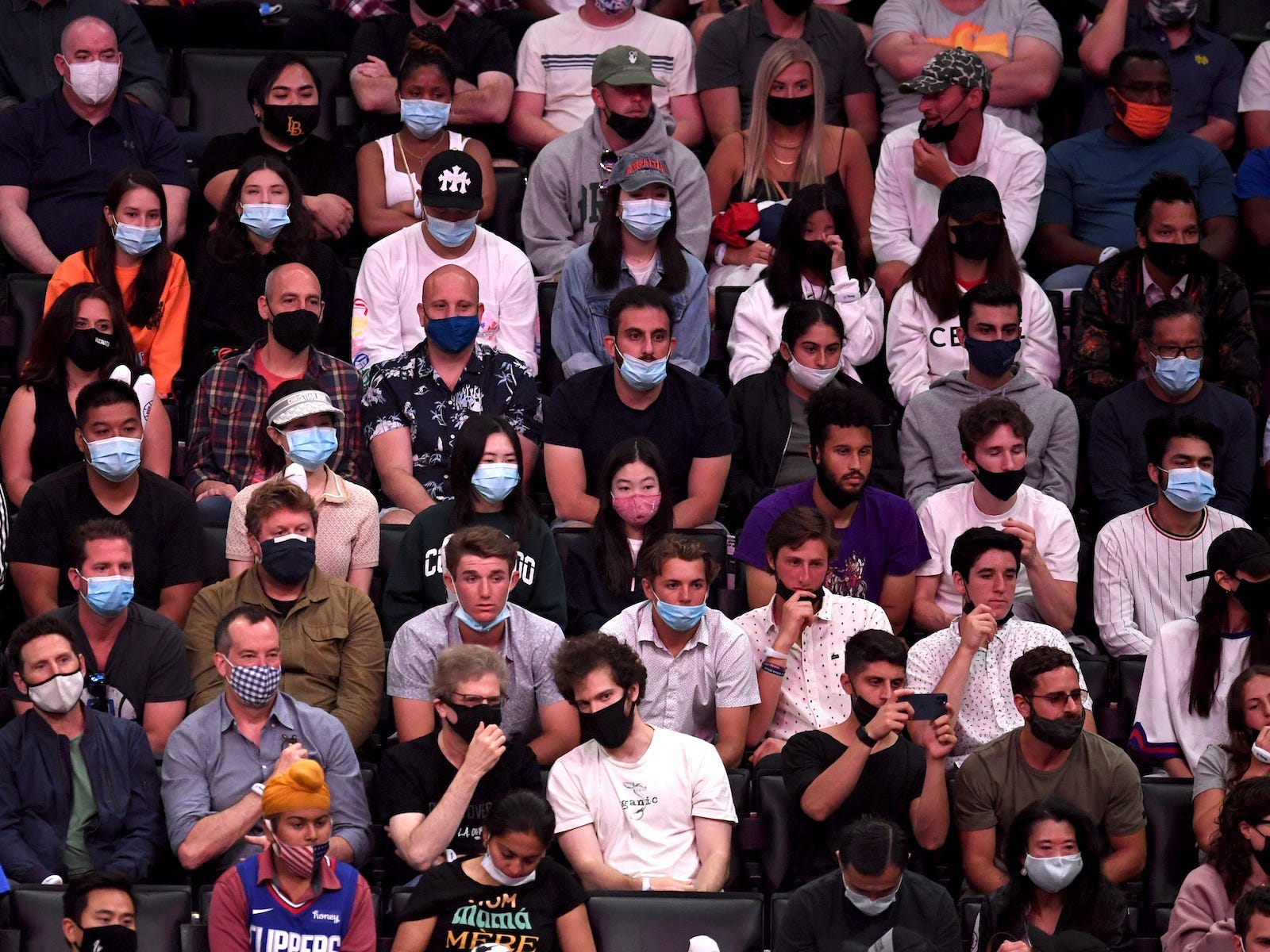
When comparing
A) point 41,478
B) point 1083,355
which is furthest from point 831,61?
point 41,478

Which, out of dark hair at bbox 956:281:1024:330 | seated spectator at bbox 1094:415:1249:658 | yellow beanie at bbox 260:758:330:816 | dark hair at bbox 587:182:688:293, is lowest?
seated spectator at bbox 1094:415:1249:658

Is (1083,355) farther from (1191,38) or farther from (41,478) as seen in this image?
(41,478)

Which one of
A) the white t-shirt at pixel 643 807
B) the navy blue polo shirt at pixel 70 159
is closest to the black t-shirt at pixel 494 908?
the white t-shirt at pixel 643 807

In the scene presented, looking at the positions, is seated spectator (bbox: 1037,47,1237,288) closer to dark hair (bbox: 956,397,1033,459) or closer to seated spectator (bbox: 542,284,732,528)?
dark hair (bbox: 956,397,1033,459)

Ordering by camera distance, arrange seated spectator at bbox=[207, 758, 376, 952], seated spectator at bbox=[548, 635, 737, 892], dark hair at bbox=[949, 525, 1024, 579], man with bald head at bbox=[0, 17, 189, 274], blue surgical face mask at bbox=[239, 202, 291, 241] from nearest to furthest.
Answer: seated spectator at bbox=[207, 758, 376, 952]
seated spectator at bbox=[548, 635, 737, 892]
dark hair at bbox=[949, 525, 1024, 579]
blue surgical face mask at bbox=[239, 202, 291, 241]
man with bald head at bbox=[0, 17, 189, 274]

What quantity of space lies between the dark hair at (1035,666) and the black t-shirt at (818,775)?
0.39m

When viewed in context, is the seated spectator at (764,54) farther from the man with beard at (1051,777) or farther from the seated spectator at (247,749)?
the seated spectator at (247,749)

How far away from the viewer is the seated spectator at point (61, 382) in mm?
6926

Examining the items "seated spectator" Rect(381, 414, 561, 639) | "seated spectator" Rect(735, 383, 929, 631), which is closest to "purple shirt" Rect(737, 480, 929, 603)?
"seated spectator" Rect(735, 383, 929, 631)

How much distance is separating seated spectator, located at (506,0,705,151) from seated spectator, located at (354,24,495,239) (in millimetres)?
443

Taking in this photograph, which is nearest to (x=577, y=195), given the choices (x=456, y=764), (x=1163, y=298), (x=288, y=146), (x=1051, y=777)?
(x=288, y=146)

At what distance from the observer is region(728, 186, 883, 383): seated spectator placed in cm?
759

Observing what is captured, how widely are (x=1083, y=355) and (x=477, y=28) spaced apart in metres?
2.90

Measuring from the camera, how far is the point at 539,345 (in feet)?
25.7
